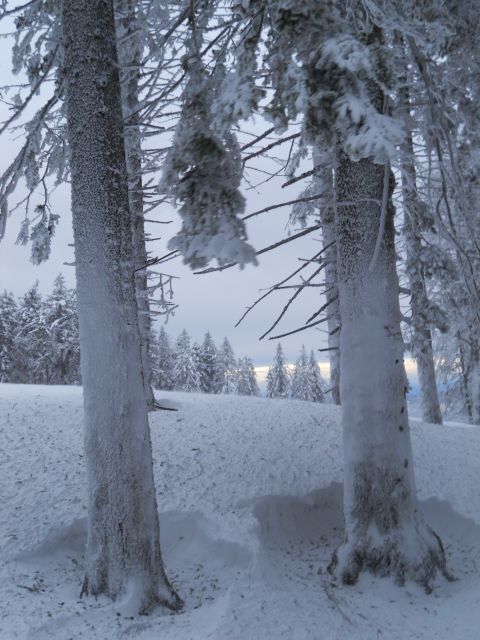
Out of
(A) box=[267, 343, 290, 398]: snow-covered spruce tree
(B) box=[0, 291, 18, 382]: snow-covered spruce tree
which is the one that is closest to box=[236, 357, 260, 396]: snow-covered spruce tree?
(A) box=[267, 343, 290, 398]: snow-covered spruce tree

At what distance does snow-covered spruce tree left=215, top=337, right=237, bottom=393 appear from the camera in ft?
168

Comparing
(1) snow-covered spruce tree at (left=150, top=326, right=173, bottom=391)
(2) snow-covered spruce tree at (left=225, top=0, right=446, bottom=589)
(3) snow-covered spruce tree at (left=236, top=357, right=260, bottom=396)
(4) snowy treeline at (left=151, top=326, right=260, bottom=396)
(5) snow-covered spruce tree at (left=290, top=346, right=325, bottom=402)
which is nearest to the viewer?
(2) snow-covered spruce tree at (left=225, top=0, right=446, bottom=589)

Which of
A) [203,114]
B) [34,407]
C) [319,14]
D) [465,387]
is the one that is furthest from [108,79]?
[465,387]

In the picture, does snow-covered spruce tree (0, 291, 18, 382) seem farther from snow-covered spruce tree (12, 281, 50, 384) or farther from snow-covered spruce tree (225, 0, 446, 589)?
snow-covered spruce tree (225, 0, 446, 589)

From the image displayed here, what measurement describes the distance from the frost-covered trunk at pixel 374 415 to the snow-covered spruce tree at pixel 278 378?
47550mm

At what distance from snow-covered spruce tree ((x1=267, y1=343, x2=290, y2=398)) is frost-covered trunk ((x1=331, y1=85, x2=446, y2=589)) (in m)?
47.5

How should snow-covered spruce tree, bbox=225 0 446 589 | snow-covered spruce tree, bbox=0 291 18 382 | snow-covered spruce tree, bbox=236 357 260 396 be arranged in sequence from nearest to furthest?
1. snow-covered spruce tree, bbox=225 0 446 589
2. snow-covered spruce tree, bbox=0 291 18 382
3. snow-covered spruce tree, bbox=236 357 260 396

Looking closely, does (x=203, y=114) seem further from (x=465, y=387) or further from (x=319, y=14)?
(x=465, y=387)

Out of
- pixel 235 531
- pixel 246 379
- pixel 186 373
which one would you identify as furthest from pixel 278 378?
pixel 235 531

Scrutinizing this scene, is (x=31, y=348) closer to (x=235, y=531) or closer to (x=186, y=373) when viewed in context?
(x=186, y=373)

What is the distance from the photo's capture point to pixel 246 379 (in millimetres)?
57625

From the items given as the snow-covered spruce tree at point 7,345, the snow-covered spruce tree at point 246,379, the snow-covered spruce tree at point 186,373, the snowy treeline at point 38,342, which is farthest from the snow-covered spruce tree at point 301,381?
the snow-covered spruce tree at point 7,345

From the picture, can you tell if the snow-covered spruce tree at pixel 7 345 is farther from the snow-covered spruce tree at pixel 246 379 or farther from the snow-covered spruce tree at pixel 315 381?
the snow-covered spruce tree at pixel 315 381

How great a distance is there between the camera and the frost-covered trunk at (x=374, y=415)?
16.2ft
